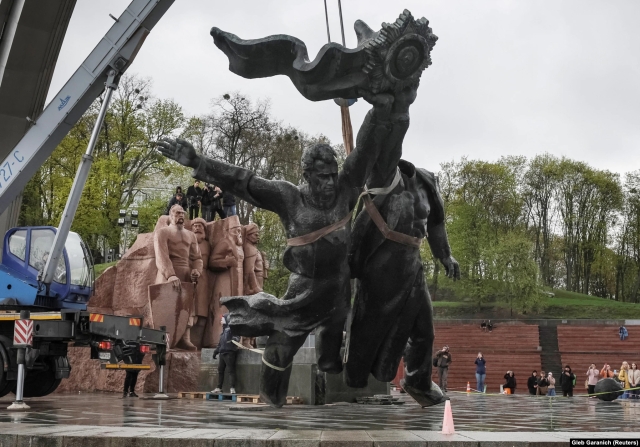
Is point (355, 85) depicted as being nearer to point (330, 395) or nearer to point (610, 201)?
point (330, 395)

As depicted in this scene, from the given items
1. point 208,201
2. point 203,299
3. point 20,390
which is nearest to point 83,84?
point 20,390

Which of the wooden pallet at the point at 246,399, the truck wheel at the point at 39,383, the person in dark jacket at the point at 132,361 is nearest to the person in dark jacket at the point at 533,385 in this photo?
the wooden pallet at the point at 246,399

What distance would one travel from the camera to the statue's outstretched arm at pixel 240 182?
6934mm

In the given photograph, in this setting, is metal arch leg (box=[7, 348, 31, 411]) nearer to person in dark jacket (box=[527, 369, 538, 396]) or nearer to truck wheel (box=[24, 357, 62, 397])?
truck wheel (box=[24, 357, 62, 397])

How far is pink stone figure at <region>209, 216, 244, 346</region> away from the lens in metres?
21.5

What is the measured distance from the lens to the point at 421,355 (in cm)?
772

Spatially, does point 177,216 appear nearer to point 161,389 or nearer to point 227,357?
point 161,389

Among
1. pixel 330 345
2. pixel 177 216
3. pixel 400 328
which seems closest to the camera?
pixel 330 345

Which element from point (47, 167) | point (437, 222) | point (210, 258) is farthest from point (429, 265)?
point (437, 222)

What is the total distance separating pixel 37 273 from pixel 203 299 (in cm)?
712

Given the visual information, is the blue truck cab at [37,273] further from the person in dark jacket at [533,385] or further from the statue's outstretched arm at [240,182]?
the person in dark jacket at [533,385]

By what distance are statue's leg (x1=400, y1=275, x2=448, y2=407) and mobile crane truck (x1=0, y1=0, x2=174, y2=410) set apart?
22.9ft

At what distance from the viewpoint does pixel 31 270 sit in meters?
14.9

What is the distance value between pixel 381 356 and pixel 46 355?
24.6 feet
